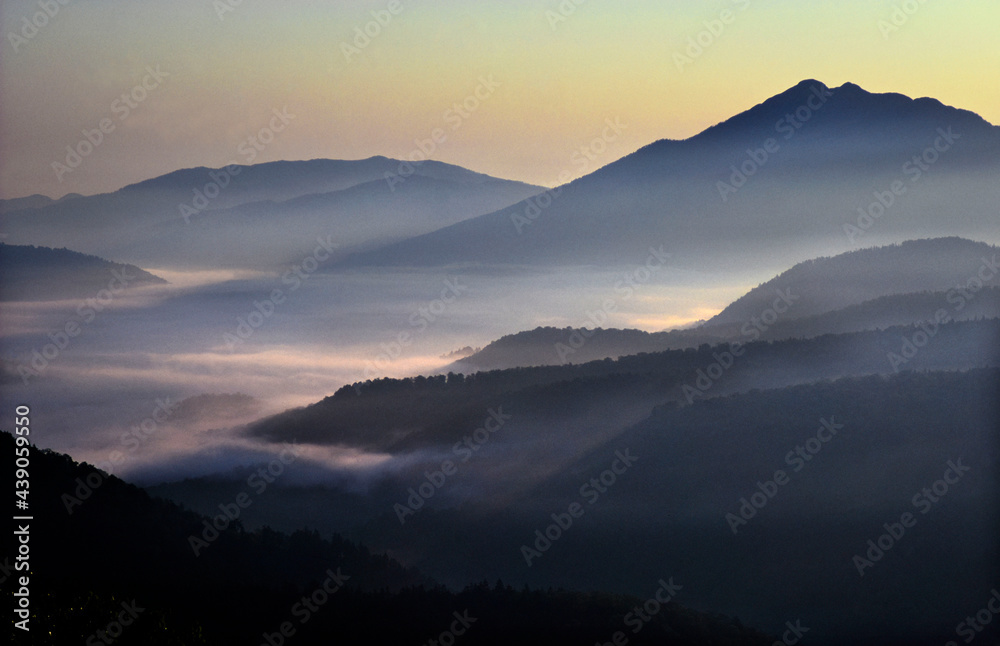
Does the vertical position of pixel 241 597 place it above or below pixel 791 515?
above

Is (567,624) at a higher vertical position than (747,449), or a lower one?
lower

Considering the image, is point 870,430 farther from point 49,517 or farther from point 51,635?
point 51,635

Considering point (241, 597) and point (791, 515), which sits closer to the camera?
point (241, 597)

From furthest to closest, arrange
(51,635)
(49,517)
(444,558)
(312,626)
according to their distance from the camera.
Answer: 1. (444,558)
2. (49,517)
3. (312,626)
4. (51,635)

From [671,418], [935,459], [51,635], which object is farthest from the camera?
[671,418]

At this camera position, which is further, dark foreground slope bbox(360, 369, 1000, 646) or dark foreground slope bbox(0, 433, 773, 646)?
dark foreground slope bbox(360, 369, 1000, 646)

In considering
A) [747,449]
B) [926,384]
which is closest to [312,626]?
[747,449]

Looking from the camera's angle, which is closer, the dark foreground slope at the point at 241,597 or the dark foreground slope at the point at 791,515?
the dark foreground slope at the point at 241,597

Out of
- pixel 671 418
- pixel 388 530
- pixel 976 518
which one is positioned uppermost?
pixel 671 418
